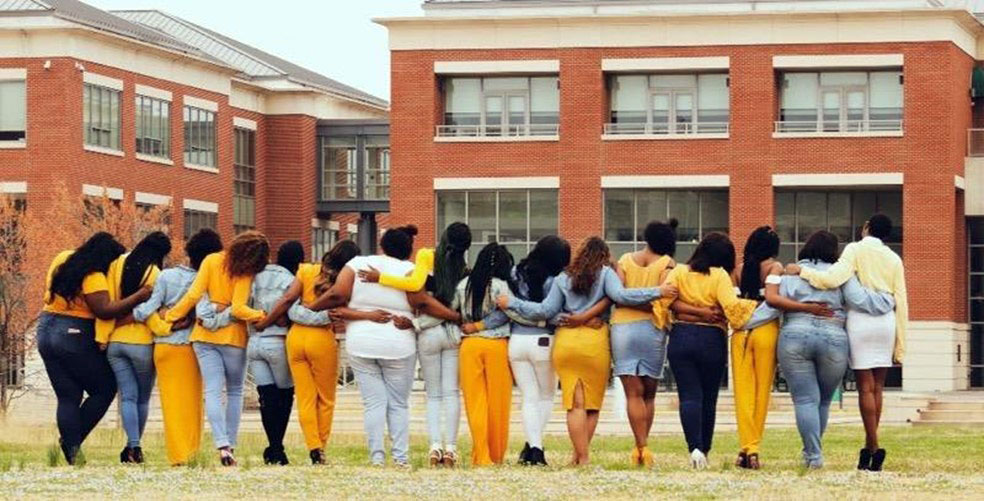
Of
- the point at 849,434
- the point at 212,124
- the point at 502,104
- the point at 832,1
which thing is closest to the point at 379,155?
the point at 212,124

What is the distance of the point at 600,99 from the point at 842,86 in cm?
614

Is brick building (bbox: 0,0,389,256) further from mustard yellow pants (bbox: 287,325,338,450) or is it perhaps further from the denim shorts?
the denim shorts

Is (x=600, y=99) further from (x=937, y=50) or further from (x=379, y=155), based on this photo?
(x=379, y=155)

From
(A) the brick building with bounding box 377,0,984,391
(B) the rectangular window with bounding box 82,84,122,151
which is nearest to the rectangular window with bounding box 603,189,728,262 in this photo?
(A) the brick building with bounding box 377,0,984,391

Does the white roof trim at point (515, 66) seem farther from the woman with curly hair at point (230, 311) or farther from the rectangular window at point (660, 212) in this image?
the woman with curly hair at point (230, 311)

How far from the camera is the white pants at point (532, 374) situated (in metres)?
21.5

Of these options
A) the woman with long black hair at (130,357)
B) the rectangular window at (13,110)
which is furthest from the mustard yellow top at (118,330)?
the rectangular window at (13,110)

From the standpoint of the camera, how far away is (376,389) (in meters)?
21.5

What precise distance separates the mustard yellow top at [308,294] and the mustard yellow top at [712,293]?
116 inches

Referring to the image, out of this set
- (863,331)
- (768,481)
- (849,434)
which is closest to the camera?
(768,481)

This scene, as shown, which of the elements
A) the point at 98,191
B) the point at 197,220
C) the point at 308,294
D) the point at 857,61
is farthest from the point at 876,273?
the point at 197,220

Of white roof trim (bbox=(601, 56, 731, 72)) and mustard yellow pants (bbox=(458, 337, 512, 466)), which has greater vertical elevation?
white roof trim (bbox=(601, 56, 731, 72))

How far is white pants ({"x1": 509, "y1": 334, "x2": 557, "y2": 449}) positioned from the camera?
70.7ft

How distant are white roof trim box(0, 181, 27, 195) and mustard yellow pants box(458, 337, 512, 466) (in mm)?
47379
